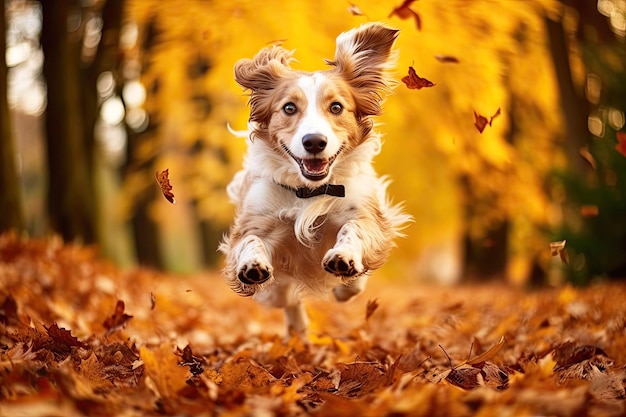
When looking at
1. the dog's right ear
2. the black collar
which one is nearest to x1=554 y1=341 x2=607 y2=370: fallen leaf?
the black collar

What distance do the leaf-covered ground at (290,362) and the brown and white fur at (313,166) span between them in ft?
1.85

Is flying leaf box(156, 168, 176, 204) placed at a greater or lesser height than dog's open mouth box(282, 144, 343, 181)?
lesser

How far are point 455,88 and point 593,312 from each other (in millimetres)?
5251

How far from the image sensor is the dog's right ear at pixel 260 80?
4066mm

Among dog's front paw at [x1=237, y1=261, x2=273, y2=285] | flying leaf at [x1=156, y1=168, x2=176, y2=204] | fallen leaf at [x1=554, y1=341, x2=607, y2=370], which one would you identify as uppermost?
flying leaf at [x1=156, y1=168, x2=176, y2=204]

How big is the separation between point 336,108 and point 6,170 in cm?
491

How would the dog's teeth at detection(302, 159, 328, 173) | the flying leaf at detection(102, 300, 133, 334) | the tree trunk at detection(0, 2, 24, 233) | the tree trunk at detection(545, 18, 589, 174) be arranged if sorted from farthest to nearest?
the tree trunk at detection(545, 18, 589, 174), the tree trunk at detection(0, 2, 24, 233), the flying leaf at detection(102, 300, 133, 334), the dog's teeth at detection(302, 159, 328, 173)

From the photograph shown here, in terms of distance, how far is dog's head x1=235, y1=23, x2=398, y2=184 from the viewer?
371cm

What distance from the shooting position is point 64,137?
945 cm

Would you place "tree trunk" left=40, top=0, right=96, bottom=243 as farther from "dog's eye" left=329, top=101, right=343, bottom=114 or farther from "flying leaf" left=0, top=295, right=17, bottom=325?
"dog's eye" left=329, top=101, right=343, bottom=114

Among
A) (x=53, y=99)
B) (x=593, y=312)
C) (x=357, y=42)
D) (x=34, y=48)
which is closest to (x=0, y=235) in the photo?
(x=53, y=99)

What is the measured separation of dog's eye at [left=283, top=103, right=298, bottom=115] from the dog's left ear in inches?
17.4

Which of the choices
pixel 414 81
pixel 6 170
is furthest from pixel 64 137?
pixel 414 81

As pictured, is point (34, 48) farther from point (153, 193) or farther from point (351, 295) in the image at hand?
point (351, 295)
